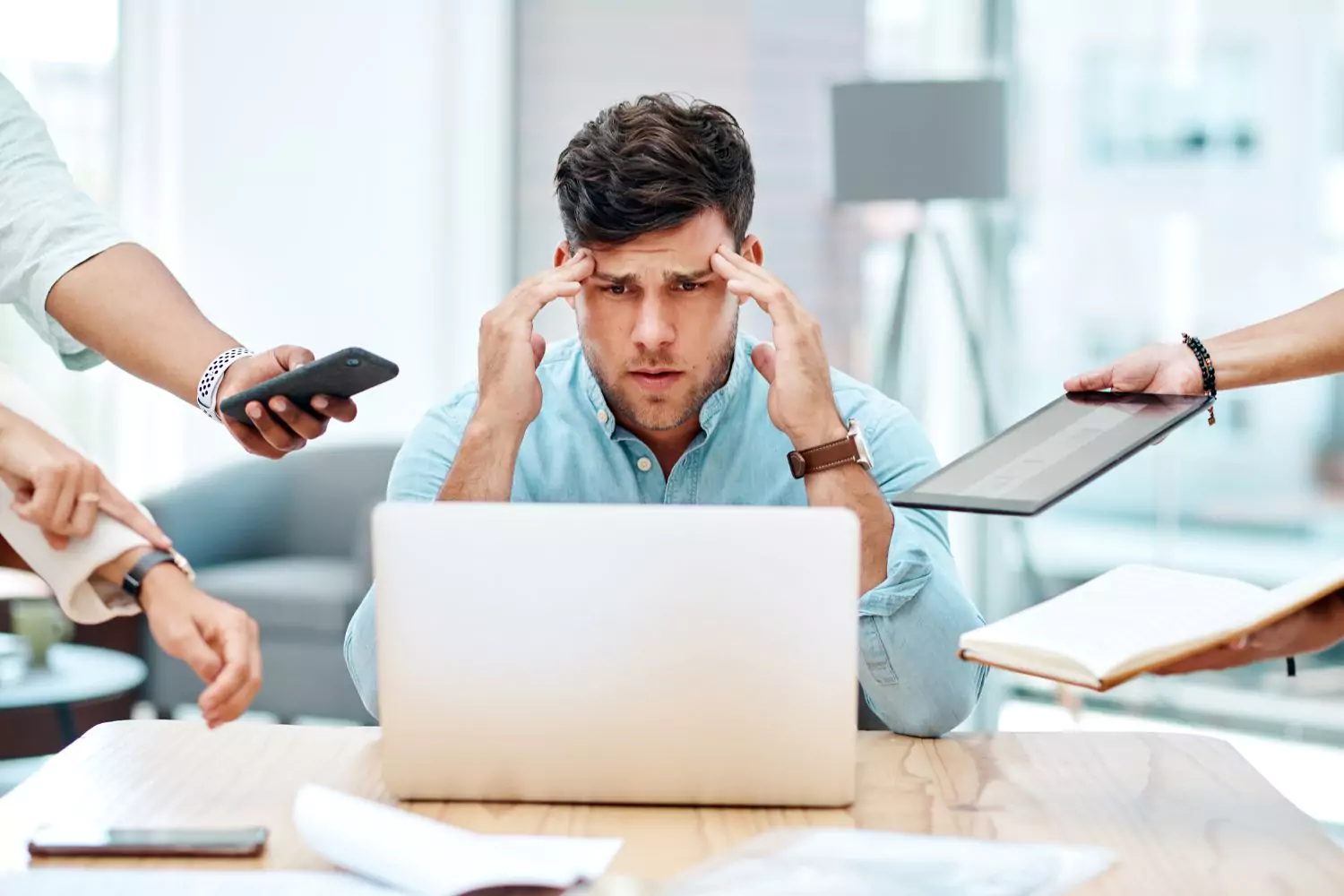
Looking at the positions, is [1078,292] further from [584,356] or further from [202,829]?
[202,829]

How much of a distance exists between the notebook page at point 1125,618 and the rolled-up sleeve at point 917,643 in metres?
0.33

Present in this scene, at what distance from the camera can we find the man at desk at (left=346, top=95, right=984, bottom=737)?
1.81 metres

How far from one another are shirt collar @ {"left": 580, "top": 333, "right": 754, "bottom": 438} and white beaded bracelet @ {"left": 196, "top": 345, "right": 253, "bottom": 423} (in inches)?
20.2

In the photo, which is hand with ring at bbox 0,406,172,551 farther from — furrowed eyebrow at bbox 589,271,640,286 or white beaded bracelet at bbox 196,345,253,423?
furrowed eyebrow at bbox 589,271,640,286

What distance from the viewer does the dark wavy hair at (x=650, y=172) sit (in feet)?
6.24

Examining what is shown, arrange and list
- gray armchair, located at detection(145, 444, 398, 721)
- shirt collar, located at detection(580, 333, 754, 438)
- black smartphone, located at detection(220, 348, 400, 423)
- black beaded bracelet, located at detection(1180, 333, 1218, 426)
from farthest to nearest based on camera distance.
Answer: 1. gray armchair, located at detection(145, 444, 398, 721)
2. shirt collar, located at detection(580, 333, 754, 438)
3. black beaded bracelet, located at detection(1180, 333, 1218, 426)
4. black smartphone, located at detection(220, 348, 400, 423)

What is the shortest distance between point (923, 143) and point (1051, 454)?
94.1 inches

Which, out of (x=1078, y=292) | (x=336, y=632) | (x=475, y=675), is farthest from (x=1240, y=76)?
(x=475, y=675)

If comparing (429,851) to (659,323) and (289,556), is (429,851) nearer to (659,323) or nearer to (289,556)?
(659,323)

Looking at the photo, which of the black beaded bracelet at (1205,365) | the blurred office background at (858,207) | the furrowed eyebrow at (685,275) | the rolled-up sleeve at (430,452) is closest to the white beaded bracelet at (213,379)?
the rolled-up sleeve at (430,452)

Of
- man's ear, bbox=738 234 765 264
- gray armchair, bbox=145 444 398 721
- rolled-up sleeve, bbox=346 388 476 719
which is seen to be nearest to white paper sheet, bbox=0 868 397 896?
rolled-up sleeve, bbox=346 388 476 719

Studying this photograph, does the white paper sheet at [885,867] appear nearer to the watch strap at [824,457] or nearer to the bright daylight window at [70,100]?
the watch strap at [824,457]

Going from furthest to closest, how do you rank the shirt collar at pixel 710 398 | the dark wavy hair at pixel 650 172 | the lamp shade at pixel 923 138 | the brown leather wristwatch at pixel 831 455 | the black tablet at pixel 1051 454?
the lamp shade at pixel 923 138, the shirt collar at pixel 710 398, the dark wavy hair at pixel 650 172, the brown leather wristwatch at pixel 831 455, the black tablet at pixel 1051 454

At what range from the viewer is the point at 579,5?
15.9 ft
